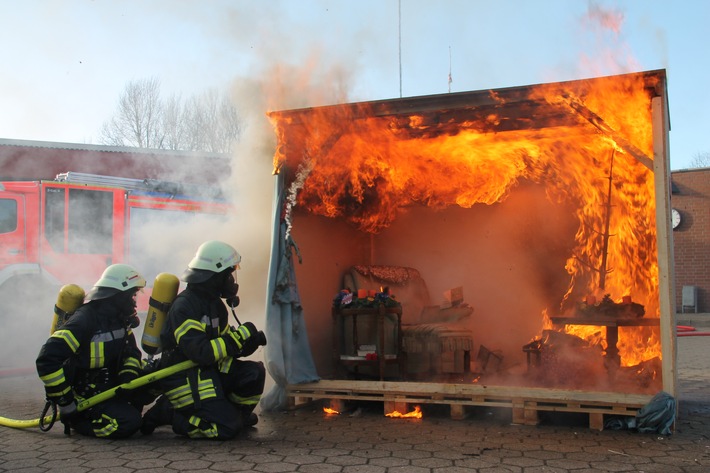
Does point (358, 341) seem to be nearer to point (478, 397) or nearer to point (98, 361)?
point (478, 397)

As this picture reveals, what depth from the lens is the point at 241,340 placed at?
527 cm

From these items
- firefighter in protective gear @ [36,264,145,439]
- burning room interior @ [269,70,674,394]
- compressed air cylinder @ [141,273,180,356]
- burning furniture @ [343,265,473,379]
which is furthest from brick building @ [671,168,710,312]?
firefighter in protective gear @ [36,264,145,439]

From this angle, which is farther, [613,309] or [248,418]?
[613,309]

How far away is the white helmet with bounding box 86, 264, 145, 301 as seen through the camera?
212 inches

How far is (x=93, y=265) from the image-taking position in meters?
10.2

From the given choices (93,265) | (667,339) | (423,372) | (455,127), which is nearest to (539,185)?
(455,127)

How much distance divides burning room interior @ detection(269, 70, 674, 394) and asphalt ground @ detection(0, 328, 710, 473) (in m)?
0.71

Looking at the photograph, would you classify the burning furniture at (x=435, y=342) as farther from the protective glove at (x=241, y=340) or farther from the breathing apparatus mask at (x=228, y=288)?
the protective glove at (x=241, y=340)

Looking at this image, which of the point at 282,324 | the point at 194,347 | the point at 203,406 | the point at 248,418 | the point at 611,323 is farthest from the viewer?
the point at 282,324

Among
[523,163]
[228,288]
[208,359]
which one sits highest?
[523,163]

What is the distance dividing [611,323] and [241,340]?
3.57 m

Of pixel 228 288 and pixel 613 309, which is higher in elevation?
pixel 228 288

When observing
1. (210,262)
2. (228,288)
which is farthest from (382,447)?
(210,262)

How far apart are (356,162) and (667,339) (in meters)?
3.79
